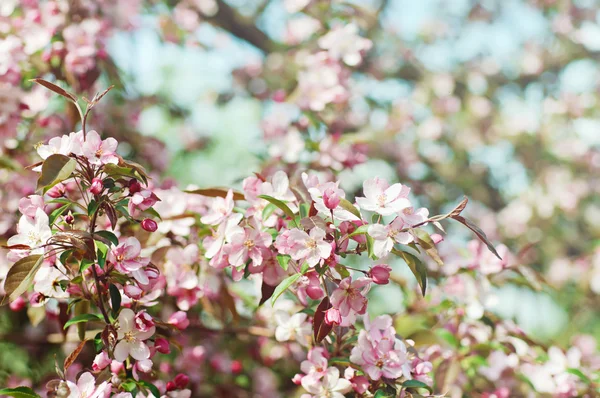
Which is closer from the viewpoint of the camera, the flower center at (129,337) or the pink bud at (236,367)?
the flower center at (129,337)

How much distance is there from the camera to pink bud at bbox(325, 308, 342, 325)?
101 centimetres

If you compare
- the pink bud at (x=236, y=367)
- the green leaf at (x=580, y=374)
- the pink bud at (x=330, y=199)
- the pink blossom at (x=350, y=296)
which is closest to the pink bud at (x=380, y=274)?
the pink blossom at (x=350, y=296)

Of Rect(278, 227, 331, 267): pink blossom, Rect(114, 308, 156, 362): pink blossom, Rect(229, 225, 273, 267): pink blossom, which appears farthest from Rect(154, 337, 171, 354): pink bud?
Rect(278, 227, 331, 267): pink blossom

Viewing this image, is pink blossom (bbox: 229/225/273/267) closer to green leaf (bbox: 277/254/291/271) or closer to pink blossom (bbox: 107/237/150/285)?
green leaf (bbox: 277/254/291/271)

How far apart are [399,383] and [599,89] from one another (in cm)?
388

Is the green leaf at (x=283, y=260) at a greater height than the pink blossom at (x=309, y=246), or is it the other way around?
the pink blossom at (x=309, y=246)

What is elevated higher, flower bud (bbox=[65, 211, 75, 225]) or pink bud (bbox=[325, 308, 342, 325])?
flower bud (bbox=[65, 211, 75, 225])

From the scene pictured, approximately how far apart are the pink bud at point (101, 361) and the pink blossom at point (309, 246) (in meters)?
0.37

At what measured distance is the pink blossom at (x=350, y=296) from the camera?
3.36 feet

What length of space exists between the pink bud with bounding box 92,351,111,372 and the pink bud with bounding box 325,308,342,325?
0.39m

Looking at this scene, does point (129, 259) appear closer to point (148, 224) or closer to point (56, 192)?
point (148, 224)

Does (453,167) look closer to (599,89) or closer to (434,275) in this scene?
(599,89)

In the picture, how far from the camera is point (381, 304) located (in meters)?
3.20

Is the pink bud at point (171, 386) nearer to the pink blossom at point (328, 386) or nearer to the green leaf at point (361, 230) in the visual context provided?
the pink blossom at point (328, 386)
